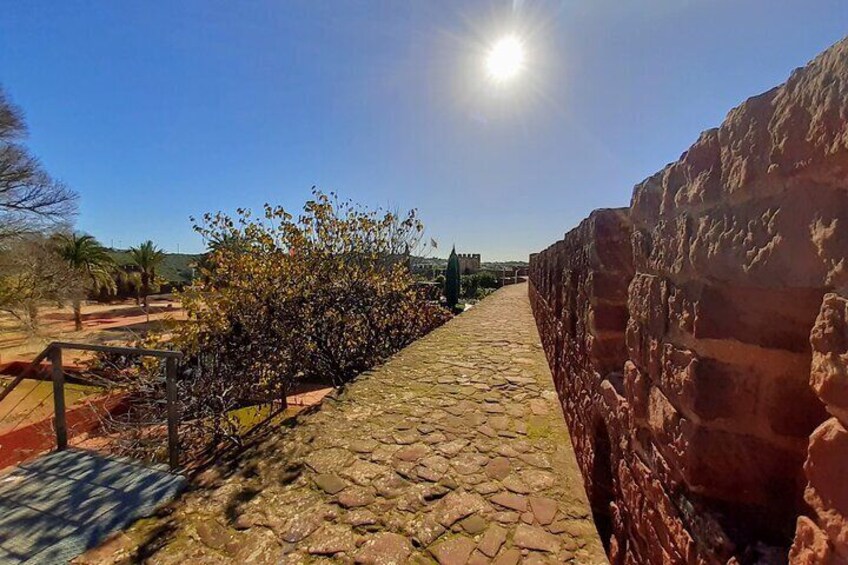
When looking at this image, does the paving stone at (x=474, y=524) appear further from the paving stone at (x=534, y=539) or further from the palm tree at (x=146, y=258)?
the palm tree at (x=146, y=258)

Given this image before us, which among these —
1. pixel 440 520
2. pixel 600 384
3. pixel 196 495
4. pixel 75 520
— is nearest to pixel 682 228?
pixel 600 384

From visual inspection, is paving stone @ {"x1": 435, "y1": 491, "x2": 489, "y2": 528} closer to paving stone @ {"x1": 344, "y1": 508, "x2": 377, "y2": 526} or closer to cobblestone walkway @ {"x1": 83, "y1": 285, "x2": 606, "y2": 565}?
cobblestone walkway @ {"x1": 83, "y1": 285, "x2": 606, "y2": 565}

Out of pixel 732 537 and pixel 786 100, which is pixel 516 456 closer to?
pixel 732 537

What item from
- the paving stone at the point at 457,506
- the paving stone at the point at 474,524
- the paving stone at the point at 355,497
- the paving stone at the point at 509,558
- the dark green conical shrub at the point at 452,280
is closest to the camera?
the paving stone at the point at 509,558

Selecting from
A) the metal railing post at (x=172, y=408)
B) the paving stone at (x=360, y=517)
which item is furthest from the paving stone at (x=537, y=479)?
the metal railing post at (x=172, y=408)

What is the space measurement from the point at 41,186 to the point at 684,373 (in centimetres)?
2011

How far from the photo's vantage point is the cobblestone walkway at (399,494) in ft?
6.99

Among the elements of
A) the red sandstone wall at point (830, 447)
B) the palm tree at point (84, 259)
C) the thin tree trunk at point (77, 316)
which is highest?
the palm tree at point (84, 259)

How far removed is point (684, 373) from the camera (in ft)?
3.41

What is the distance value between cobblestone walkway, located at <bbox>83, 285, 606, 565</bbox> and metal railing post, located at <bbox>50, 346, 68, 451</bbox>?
1718mm

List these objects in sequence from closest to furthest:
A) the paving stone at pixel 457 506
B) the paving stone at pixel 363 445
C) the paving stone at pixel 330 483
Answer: the paving stone at pixel 457 506, the paving stone at pixel 330 483, the paving stone at pixel 363 445

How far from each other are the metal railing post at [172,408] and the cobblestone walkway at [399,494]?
472mm

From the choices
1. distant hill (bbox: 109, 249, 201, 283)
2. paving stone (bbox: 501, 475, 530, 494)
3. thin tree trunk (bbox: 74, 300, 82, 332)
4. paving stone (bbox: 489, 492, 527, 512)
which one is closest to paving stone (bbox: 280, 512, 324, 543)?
paving stone (bbox: 489, 492, 527, 512)

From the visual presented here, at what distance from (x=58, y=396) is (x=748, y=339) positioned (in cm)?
470
